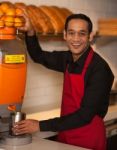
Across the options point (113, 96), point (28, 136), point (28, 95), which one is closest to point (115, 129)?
point (113, 96)

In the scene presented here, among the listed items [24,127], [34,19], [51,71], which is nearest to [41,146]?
[24,127]

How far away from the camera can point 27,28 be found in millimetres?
1925

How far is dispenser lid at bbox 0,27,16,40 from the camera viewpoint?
5.07 feet

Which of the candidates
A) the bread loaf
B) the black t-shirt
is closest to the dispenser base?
the black t-shirt

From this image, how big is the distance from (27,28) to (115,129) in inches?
51.1

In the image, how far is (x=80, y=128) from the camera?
1915mm

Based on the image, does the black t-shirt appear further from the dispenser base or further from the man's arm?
the dispenser base

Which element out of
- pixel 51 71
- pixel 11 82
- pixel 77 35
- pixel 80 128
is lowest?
pixel 80 128

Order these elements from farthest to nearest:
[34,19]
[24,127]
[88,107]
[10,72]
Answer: [34,19] → [88,107] → [24,127] → [10,72]

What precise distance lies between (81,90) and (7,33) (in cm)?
54

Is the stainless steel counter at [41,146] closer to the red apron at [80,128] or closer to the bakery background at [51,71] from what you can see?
the red apron at [80,128]

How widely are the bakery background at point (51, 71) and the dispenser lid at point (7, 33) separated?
791 millimetres

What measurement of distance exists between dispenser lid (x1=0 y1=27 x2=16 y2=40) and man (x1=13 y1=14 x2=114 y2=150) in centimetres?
32

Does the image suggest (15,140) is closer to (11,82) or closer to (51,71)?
(11,82)
